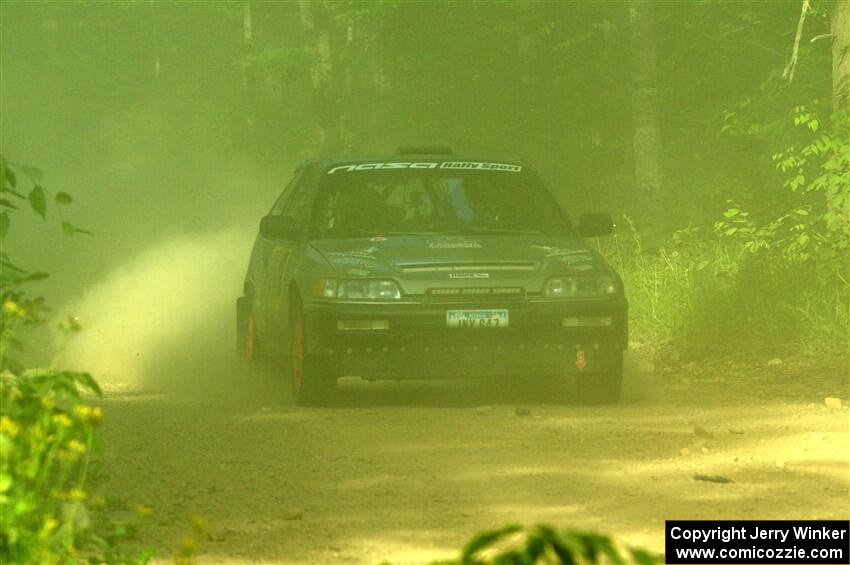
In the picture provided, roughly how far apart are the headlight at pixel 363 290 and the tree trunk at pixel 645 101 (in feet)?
46.9

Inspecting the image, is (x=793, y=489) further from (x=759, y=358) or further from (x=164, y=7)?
(x=164, y=7)

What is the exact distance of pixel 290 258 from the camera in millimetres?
12258

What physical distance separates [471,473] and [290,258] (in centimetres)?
431

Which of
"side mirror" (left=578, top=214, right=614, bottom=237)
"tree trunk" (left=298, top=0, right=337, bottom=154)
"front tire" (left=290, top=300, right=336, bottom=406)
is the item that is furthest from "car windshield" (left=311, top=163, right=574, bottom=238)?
"tree trunk" (left=298, top=0, right=337, bottom=154)

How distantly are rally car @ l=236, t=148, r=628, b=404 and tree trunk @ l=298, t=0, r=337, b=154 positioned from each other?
18788 mm

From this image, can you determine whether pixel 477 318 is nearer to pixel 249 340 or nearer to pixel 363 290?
pixel 363 290

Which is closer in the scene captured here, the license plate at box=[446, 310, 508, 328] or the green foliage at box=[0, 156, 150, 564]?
the green foliage at box=[0, 156, 150, 564]

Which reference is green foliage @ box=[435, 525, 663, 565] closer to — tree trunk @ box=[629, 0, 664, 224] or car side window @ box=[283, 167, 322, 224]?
car side window @ box=[283, 167, 322, 224]

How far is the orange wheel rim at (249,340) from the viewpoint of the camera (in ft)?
47.9

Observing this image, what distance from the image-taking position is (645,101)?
25.2 metres

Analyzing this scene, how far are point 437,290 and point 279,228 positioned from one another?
5.16 ft

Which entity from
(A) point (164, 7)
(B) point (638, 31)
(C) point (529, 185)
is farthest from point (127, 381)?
(A) point (164, 7)

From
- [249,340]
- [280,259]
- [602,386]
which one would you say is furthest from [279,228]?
[249,340]

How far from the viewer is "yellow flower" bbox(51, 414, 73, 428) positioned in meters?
5.38
